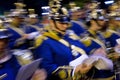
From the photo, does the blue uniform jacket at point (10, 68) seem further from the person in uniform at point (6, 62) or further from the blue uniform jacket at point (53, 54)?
the blue uniform jacket at point (53, 54)

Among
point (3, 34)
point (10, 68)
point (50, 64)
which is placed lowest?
point (50, 64)

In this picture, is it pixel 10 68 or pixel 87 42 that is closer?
pixel 10 68

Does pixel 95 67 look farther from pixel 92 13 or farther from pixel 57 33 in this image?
pixel 92 13

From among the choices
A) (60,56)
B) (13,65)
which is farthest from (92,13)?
(13,65)

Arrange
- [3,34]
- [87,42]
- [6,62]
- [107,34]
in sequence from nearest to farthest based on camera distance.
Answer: [6,62], [3,34], [87,42], [107,34]

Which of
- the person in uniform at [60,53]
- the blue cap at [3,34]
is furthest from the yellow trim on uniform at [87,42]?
the blue cap at [3,34]

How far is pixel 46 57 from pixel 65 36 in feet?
2.14

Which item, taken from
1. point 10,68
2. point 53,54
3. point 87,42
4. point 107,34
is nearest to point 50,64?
point 53,54

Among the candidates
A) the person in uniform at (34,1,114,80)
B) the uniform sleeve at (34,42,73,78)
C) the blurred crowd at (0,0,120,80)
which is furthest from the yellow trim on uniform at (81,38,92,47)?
the uniform sleeve at (34,42,73,78)

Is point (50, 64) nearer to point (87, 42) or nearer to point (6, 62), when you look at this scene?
point (6, 62)

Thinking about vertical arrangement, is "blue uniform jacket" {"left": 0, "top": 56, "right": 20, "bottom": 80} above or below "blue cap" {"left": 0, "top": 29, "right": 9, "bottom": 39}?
below

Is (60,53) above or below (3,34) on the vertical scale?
below

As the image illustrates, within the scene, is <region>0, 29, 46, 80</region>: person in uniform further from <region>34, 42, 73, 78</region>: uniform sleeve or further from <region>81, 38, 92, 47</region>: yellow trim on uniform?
<region>81, 38, 92, 47</region>: yellow trim on uniform

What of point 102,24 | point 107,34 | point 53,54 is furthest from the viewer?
point 107,34
